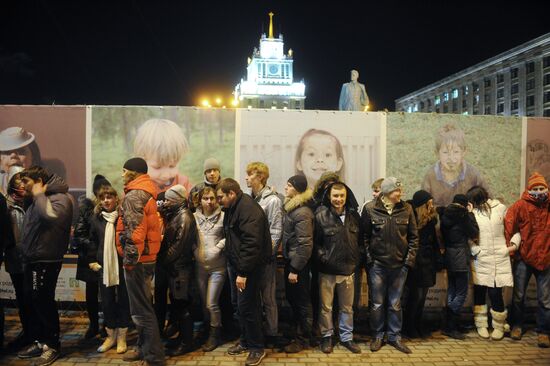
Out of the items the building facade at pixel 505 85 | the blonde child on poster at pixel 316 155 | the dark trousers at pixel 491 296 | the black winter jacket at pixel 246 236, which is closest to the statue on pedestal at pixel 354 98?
the blonde child on poster at pixel 316 155

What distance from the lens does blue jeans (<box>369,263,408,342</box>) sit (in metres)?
5.21

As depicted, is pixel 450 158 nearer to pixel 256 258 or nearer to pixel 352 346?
pixel 352 346

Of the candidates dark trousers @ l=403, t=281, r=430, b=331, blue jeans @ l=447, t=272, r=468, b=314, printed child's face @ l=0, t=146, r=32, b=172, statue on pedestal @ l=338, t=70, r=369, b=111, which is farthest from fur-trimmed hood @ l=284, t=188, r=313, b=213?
printed child's face @ l=0, t=146, r=32, b=172

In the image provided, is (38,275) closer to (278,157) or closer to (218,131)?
(218,131)

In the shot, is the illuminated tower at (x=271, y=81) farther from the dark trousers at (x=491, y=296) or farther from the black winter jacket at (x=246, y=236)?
the black winter jacket at (x=246, y=236)

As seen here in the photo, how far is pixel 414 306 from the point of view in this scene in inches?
218

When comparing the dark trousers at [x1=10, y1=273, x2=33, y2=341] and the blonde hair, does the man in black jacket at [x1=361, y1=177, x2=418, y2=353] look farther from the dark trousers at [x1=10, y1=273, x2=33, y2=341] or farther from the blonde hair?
the dark trousers at [x1=10, y1=273, x2=33, y2=341]

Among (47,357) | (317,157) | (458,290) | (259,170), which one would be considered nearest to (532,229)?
(458,290)

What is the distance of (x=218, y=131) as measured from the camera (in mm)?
6383

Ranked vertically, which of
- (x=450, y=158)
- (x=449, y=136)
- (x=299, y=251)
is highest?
(x=449, y=136)

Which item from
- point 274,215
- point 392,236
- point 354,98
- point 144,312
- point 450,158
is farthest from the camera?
point 354,98

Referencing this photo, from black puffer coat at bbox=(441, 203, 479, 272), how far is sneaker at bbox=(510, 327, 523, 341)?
986mm

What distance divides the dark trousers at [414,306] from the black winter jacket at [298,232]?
163cm

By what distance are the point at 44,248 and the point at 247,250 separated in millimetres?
2283
